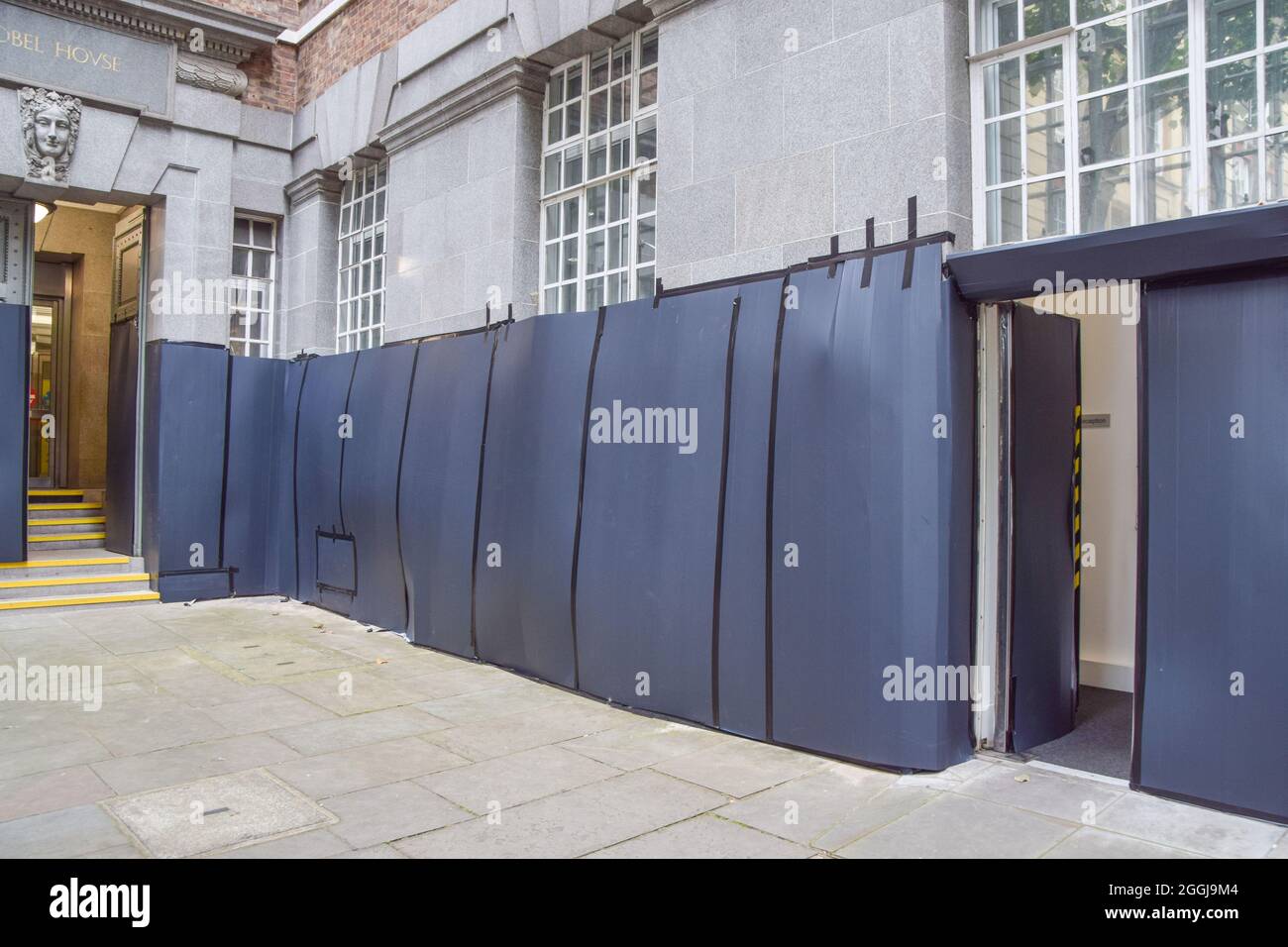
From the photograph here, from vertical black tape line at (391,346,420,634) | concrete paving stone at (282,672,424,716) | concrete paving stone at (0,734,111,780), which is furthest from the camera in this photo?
vertical black tape line at (391,346,420,634)

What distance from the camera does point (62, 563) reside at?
465 inches

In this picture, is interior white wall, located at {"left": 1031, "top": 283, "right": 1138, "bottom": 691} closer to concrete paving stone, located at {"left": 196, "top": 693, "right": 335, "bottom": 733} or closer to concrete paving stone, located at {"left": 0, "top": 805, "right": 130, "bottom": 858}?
concrete paving stone, located at {"left": 196, "top": 693, "right": 335, "bottom": 733}

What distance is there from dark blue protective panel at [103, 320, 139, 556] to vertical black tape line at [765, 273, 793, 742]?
10.2 metres

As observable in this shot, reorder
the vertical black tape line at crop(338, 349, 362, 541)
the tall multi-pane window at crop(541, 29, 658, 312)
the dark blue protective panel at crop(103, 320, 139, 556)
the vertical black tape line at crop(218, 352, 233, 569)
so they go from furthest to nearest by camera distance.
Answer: the dark blue protective panel at crop(103, 320, 139, 556) < the vertical black tape line at crop(218, 352, 233, 569) < the vertical black tape line at crop(338, 349, 362, 541) < the tall multi-pane window at crop(541, 29, 658, 312)

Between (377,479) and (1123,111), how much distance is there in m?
7.93

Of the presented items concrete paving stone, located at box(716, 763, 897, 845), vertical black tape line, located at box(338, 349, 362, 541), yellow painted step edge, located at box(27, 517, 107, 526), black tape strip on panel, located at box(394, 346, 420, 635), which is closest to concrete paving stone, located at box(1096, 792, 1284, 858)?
concrete paving stone, located at box(716, 763, 897, 845)

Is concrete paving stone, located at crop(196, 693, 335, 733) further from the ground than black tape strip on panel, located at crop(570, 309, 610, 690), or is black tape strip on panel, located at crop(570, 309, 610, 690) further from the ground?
black tape strip on panel, located at crop(570, 309, 610, 690)

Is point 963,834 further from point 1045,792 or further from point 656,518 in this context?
point 656,518

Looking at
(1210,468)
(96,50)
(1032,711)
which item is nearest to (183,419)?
(96,50)

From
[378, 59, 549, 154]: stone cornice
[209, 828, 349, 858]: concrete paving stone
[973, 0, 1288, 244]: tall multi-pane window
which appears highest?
[378, 59, 549, 154]: stone cornice

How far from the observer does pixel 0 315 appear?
11203 millimetres

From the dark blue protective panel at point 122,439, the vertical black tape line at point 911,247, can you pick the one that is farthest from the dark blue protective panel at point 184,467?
the vertical black tape line at point 911,247

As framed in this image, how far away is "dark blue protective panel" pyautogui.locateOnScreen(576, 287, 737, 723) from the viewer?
21.6 feet

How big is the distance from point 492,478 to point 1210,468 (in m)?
5.84
